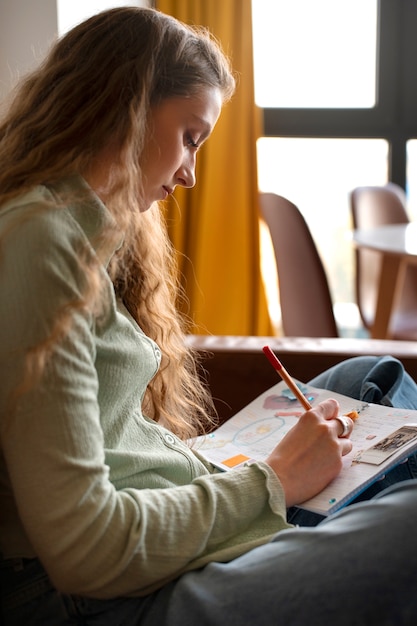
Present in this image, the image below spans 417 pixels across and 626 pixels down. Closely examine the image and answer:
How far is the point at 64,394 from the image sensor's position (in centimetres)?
74

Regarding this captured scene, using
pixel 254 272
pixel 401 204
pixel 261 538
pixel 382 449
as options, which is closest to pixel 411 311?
pixel 401 204

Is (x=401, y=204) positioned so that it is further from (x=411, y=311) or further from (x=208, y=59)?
(x=208, y=59)

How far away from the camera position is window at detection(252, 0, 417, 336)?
3.37 metres

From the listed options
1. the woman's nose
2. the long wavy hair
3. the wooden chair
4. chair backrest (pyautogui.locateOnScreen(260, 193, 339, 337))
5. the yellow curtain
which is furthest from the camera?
the yellow curtain

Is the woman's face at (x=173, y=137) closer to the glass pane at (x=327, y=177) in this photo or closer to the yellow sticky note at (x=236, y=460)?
the yellow sticky note at (x=236, y=460)

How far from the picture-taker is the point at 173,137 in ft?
3.09

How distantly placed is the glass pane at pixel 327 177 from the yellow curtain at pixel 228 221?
0.92 ft

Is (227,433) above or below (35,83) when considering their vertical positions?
below

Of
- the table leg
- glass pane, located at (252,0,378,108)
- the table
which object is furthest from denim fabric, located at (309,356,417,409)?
glass pane, located at (252,0,378,108)

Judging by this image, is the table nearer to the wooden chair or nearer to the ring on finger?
the wooden chair

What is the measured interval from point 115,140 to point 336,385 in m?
0.56

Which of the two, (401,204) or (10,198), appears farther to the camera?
(401,204)

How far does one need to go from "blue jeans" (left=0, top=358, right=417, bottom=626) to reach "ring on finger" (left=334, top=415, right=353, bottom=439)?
0.20 m

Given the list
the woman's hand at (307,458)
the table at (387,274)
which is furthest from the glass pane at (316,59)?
the woman's hand at (307,458)
